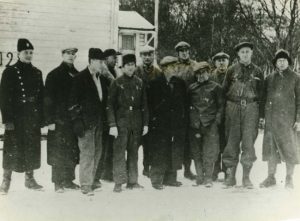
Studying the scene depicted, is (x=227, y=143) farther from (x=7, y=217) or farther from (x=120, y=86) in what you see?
(x=7, y=217)

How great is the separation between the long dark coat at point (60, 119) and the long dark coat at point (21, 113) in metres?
0.14

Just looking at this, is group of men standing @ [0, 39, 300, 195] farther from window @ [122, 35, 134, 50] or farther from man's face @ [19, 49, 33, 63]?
window @ [122, 35, 134, 50]

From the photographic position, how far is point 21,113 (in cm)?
509

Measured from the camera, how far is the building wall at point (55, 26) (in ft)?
18.2

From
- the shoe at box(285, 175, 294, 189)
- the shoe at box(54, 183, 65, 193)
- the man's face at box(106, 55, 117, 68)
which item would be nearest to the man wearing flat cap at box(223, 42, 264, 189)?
the shoe at box(285, 175, 294, 189)

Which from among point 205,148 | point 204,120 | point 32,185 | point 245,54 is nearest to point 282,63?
point 245,54

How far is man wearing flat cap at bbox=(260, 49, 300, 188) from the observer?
18.6 ft

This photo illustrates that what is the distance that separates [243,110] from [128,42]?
8770 mm

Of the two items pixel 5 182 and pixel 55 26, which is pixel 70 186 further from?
pixel 55 26

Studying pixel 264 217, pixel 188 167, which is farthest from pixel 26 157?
pixel 264 217

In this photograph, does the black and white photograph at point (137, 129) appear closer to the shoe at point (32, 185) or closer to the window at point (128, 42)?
the shoe at point (32, 185)

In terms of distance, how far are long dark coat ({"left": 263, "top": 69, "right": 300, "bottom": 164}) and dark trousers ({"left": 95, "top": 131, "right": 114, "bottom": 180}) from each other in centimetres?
195

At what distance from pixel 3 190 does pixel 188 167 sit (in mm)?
2353

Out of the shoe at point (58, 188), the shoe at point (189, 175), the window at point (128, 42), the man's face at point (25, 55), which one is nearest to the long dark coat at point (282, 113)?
the shoe at point (189, 175)
